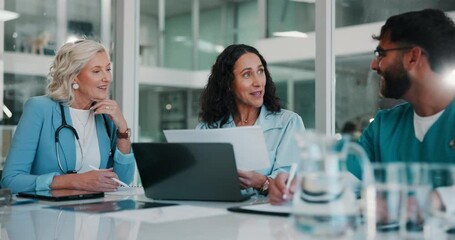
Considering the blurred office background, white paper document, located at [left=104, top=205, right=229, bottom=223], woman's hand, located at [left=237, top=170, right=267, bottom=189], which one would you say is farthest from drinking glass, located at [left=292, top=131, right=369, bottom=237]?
the blurred office background

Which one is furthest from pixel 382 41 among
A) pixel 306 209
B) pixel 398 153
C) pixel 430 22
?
pixel 306 209

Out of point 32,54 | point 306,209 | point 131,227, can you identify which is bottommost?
point 131,227

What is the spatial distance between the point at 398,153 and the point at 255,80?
34.2 inches

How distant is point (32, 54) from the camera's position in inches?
156

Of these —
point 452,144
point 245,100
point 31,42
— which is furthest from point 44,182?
point 31,42

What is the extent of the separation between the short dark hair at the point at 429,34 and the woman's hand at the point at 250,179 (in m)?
0.63

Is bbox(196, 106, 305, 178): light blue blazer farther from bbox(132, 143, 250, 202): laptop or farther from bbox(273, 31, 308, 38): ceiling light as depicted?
bbox(273, 31, 308, 38): ceiling light

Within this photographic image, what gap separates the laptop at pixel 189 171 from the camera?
167cm

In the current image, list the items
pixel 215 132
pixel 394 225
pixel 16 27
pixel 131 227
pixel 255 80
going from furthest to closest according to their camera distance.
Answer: pixel 16 27 → pixel 255 80 → pixel 215 132 → pixel 131 227 → pixel 394 225

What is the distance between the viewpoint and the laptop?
65.9 inches

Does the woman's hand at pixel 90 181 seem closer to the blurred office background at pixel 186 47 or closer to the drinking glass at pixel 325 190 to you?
the drinking glass at pixel 325 190

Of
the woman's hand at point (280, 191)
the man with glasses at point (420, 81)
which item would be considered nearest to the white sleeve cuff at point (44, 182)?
the woman's hand at point (280, 191)

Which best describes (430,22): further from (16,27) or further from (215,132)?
(16,27)

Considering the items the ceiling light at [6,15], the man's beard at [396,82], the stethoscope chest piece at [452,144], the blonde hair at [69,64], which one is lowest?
the stethoscope chest piece at [452,144]
